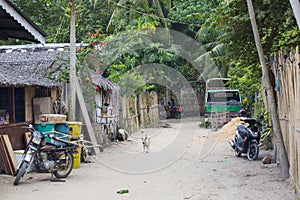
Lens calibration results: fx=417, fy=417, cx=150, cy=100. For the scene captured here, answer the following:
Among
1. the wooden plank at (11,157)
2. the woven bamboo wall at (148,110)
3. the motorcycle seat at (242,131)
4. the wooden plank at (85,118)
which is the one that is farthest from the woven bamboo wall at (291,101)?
the woven bamboo wall at (148,110)

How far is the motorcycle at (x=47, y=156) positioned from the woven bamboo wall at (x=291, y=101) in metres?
4.60

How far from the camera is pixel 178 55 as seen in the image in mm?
28188

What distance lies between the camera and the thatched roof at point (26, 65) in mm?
9805

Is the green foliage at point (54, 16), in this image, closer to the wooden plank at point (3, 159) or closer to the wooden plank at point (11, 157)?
the wooden plank at point (11, 157)

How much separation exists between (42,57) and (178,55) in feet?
48.8

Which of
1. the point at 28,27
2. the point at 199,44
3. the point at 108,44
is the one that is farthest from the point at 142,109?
the point at 28,27

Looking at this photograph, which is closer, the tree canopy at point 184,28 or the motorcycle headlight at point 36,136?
the motorcycle headlight at point 36,136

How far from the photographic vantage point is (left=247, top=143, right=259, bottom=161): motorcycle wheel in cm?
1078

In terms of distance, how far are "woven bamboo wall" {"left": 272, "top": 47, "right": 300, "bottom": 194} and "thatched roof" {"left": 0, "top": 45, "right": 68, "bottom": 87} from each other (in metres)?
5.59

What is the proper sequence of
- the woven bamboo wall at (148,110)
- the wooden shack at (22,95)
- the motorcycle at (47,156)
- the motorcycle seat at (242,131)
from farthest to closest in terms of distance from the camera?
1. the woven bamboo wall at (148,110)
2. the motorcycle seat at (242,131)
3. the wooden shack at (22,95)
4. the motorcycle at (47,156)

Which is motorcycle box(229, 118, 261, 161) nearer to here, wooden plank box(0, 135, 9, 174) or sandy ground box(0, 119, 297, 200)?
sandy ground box(0, 119, 297, 200)

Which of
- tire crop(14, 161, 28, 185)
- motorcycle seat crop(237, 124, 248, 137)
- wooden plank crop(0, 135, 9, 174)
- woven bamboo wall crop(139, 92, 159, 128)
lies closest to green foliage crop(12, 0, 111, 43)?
woven bamboo wall crop(139, 92, 159, 128)

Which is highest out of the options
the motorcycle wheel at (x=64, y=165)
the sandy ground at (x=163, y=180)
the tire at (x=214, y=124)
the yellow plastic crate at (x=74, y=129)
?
the yellow plastic crate at (x=74, y=129)

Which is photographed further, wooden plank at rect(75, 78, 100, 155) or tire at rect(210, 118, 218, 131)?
tire at rect(210, 118, 218, 131)
